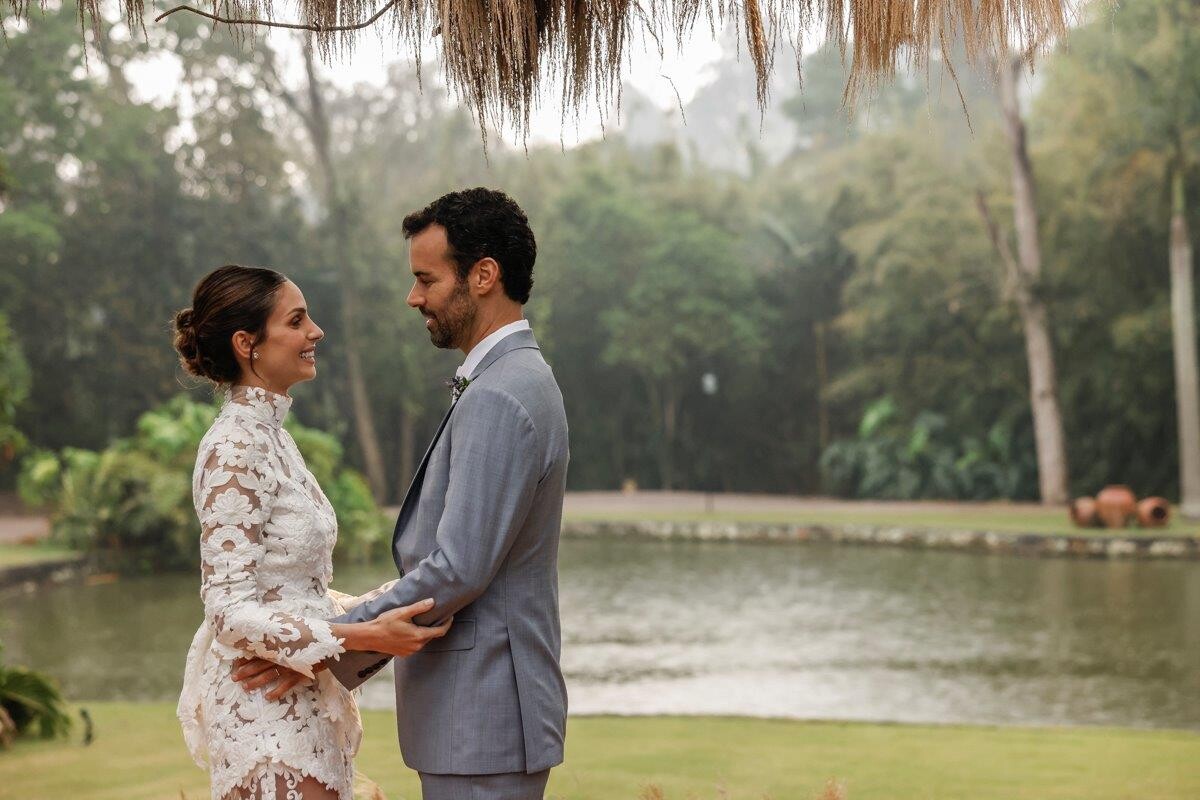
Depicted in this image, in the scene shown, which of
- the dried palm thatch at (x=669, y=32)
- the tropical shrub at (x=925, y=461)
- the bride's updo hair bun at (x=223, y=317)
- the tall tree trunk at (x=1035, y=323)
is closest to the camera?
the bride's updo hair bun at (x=223, y=317)

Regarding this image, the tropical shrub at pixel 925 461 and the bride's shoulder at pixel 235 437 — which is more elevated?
the bride's shoulder at pixel 235 437

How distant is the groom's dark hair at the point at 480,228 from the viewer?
6.52ft

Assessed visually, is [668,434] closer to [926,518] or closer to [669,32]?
[926,518]

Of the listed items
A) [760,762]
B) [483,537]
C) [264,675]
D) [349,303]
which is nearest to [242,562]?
[264,675]

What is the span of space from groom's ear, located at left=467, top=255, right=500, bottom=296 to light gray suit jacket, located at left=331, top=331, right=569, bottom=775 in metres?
0.08

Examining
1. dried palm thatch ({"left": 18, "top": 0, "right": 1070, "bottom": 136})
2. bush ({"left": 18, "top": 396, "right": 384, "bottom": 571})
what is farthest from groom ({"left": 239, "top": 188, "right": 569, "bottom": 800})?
bush ({"left": 18, "top": 396, "right": 384, "bottom": 571})

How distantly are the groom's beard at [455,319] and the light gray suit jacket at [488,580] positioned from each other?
6 centimetres

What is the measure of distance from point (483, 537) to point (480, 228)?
0.45 m

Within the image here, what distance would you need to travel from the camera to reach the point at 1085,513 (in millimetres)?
14961

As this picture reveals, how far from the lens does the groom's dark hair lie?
1.99 metres

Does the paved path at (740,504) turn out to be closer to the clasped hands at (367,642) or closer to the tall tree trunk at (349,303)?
the tall tree trunk at (349,303)

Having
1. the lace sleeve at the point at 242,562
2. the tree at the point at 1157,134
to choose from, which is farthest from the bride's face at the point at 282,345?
the tree at the point at 1157,134

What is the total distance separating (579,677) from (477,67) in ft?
20.0

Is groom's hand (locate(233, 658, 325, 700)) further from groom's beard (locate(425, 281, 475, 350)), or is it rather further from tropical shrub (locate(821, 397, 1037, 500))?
tropical shrub (locate(821, 397, 1037, 500))
